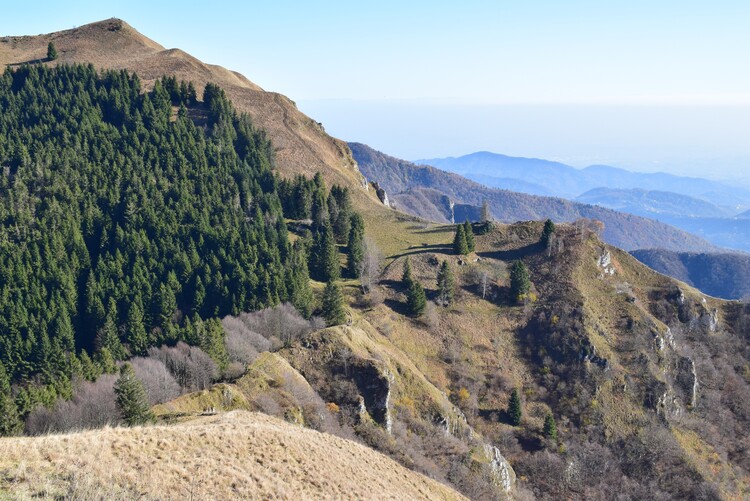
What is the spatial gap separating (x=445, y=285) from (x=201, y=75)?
10156 centimetres

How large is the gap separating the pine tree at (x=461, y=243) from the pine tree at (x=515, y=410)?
3191 centimetres

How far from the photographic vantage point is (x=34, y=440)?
77.9 feet

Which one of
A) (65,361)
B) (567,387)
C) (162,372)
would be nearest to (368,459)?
(162,372)

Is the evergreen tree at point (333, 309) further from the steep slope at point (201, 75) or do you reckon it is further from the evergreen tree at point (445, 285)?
the steep slope at point (201, 75)

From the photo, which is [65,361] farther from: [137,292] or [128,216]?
[128,216]

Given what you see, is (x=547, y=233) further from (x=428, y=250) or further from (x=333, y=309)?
(x=333, y=309)

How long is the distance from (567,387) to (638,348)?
49.8 ft

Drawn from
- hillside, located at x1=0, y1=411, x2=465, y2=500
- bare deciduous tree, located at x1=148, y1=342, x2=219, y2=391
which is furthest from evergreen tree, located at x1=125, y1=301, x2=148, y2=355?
hillside, located at x1=0, y1=411, x2=465, y2=500

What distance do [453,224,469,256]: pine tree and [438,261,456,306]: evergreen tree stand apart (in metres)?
10.1

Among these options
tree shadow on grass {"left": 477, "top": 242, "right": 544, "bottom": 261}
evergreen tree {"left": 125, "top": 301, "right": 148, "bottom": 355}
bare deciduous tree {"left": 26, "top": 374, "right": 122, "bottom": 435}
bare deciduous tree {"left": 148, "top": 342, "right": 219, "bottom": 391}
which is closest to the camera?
bare deciduous tree {"left": 26, "top": 374, "right": 122, "bottom": 435}

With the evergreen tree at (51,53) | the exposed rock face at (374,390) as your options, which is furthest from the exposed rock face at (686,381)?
the evergreen tree at (51,53)

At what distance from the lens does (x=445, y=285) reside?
8438 centimetres

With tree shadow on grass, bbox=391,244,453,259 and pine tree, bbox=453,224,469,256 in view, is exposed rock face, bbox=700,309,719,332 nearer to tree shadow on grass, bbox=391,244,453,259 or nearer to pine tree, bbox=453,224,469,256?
pine tree, bbox=453,224,469,256

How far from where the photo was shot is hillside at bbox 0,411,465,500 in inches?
812
